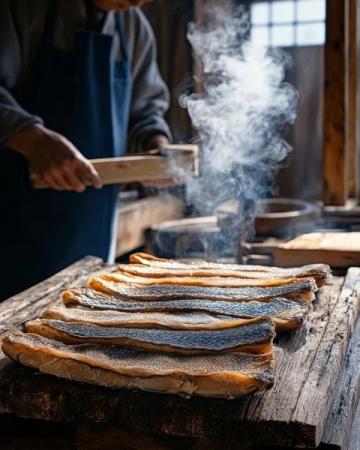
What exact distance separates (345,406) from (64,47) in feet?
10.5

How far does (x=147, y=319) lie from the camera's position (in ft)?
7.22

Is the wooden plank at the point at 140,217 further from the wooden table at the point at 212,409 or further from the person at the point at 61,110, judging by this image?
the wooden table at the point at 212,409

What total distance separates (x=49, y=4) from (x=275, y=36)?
18.0 feet

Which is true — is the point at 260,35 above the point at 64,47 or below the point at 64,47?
above

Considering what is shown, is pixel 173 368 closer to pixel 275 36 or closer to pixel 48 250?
pixel 48 250

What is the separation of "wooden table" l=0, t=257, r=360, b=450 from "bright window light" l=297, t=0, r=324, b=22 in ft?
24.7

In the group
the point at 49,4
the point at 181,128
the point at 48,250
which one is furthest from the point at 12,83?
the point at 181,128

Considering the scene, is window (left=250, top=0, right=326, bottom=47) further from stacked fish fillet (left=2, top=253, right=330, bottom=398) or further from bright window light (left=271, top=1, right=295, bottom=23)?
stacked fish fillet (left=2, top=253, right=330, bottom=398)

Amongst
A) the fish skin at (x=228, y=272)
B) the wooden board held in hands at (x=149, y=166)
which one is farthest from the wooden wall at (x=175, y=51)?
the fish skin at (x=228, y=272)

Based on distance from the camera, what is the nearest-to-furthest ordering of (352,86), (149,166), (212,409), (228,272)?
(212,409) → (228,272) → (149,166) → (352,86)

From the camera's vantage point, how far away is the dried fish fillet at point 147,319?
213 cm

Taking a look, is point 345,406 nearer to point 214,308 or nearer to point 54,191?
point 214,308

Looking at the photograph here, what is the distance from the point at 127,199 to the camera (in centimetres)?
712

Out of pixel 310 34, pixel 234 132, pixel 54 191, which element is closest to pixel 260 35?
pixel 310 34
